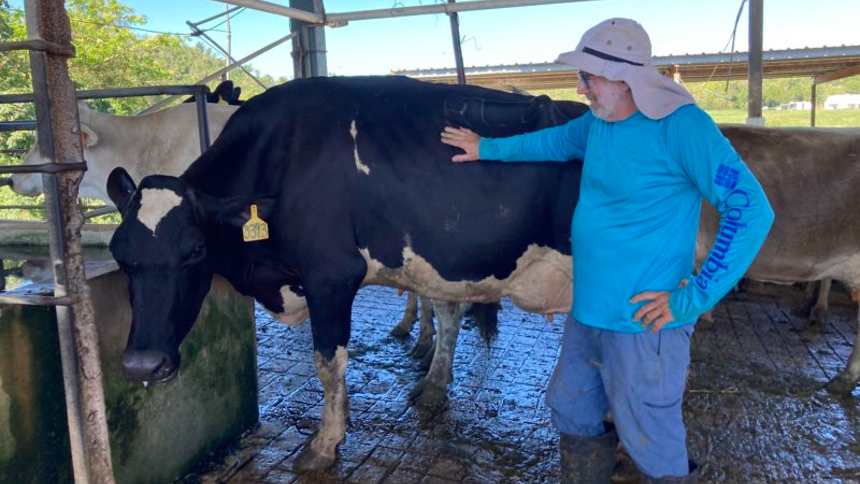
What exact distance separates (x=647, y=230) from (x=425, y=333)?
127 inches

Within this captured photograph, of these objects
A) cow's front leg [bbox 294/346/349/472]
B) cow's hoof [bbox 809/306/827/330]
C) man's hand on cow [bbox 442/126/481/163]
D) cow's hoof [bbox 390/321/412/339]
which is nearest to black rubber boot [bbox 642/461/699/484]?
man's hand on cow [bbox 442/126/481/163]

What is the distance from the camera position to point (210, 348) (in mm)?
3672

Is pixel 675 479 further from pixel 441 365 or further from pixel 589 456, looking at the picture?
pixel 441 365

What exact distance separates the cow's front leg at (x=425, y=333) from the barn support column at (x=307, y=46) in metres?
2.54

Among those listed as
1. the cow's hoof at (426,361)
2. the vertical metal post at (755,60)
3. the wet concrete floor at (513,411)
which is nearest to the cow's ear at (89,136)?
the wet concrete floor at (513,411)

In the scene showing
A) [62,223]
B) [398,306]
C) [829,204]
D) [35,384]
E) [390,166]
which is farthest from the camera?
[398,306]

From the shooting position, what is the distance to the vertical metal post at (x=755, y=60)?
546 cm

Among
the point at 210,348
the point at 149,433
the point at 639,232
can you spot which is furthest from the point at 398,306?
the point at 639,232

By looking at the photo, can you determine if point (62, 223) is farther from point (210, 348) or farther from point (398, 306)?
point (398, 306)

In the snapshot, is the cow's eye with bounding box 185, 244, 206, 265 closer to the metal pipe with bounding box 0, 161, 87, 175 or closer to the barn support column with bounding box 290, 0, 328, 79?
the metal pipe with bounding box 0, 161, 87, 175

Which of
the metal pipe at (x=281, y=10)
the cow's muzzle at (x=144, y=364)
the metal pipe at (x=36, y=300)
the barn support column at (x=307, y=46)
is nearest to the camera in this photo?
the metal pipe at (x=36, y=300)

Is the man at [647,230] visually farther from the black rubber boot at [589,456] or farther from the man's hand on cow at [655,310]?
the black rubber boot at [589,456]

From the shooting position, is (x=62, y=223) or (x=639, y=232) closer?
(x=639, y=232)

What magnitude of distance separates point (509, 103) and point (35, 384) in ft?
8.66
